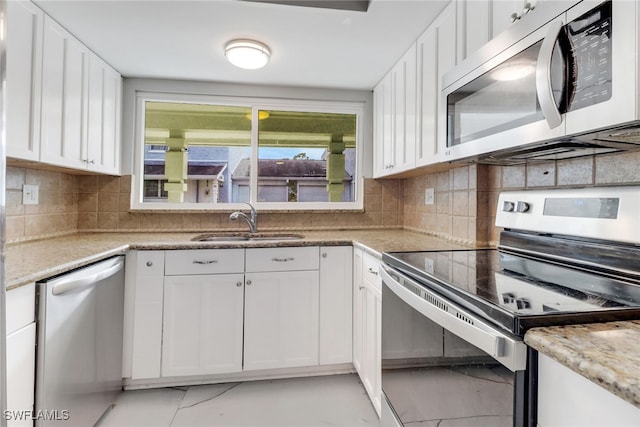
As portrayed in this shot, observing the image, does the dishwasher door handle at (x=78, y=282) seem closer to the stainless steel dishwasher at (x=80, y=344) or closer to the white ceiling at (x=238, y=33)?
the stainless steel dishwasher at (x=80, y=344)

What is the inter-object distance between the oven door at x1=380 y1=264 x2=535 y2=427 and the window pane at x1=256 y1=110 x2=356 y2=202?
1.44 meters

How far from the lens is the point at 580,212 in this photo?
40.8 inches

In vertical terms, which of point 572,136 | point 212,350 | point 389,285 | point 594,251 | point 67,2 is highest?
point 67,2

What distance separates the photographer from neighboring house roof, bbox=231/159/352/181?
2.69m

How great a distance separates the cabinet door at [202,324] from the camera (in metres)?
1.89

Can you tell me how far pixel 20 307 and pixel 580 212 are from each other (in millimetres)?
1821

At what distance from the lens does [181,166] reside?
2.62 meters

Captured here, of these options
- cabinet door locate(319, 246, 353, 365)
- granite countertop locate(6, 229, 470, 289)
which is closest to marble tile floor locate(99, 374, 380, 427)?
cabinet door locate(319, 246, 353, 365)

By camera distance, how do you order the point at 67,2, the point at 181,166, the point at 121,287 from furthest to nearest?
the point at 181,166 < the point at 121,287 < the point at 67,2

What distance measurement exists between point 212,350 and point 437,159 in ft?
5.33

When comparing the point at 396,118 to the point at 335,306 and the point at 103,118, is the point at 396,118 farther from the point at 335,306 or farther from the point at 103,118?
the point at 103,118

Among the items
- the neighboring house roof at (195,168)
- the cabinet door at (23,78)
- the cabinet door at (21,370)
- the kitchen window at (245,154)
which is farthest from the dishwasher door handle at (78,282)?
the neighboring house roof at (195,168)

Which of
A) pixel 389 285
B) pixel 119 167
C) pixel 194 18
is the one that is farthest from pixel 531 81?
pixel 119 167

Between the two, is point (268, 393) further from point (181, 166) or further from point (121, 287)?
point (181, 166)
